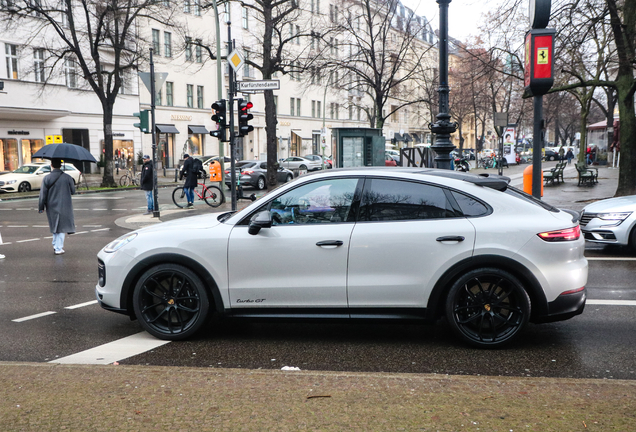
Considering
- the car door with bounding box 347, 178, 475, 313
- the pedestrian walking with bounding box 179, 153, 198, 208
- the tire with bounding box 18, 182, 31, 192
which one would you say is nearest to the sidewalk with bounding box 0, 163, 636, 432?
the car door with bounding box 347, 178, 475, 313

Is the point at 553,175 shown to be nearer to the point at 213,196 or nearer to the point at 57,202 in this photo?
the point at 213,196

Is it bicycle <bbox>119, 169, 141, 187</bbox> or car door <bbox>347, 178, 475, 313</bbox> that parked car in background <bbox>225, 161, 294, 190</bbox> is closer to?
bicycle <bbox>119, 169, 141, 187</bbox>

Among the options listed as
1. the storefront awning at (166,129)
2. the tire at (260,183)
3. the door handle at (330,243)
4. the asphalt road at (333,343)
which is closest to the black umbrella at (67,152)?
the asphalt road at (333,343)

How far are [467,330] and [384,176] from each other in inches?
58.6

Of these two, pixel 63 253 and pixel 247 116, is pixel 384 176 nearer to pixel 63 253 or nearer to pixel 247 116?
pixel 63 253

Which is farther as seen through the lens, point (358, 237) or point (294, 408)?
point (358, 237)

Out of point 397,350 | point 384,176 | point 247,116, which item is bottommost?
point 397,350

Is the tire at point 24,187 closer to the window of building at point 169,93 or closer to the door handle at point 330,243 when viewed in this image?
the window of building at point 169,93

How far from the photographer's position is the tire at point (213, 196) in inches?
897

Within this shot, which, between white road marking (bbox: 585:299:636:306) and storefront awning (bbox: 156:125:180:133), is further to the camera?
storefront awning (bbox: 156:125:180:133)

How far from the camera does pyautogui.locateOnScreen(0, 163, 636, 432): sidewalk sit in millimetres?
3594

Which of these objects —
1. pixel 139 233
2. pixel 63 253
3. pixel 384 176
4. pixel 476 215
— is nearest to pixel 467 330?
pixel 476 215

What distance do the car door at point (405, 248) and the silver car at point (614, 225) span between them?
6.02m

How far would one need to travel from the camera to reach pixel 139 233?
235 inches
